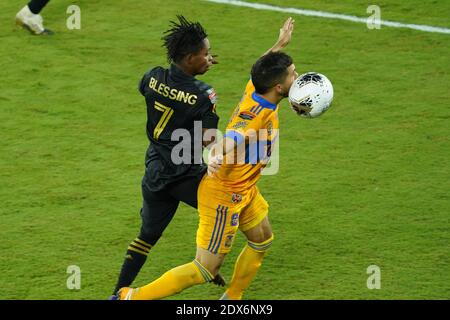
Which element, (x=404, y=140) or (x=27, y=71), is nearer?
(x=404, y=140)

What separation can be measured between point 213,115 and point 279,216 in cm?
210

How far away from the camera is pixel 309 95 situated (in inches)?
249

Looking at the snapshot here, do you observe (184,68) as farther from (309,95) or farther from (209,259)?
(209,259)

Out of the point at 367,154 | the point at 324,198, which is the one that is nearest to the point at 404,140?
the point at 367,154

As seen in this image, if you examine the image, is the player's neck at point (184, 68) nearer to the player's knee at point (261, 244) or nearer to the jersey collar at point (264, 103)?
the jersey collar at point (264, 103)

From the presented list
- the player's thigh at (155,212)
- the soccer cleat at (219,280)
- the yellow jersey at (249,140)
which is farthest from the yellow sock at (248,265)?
the player's thigh at (155,212)

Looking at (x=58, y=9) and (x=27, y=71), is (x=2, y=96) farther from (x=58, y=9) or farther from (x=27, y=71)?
(x=58, y=9)

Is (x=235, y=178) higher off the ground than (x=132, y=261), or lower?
higher

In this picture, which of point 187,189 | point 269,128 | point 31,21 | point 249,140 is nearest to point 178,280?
point 187,189

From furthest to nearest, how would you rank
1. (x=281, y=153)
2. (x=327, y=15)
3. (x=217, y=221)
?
(x=327, y=15), (x=281, y=153), (x=217, y=221)

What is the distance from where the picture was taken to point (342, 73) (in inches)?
444

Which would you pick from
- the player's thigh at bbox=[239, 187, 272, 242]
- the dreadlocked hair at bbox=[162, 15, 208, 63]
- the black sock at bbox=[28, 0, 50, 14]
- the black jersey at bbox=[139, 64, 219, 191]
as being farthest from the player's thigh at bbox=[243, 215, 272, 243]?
the black sock at bbox=[28, 0, 50, 14]

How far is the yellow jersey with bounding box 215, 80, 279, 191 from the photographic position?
6336 mm

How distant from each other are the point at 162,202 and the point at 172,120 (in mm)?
655
